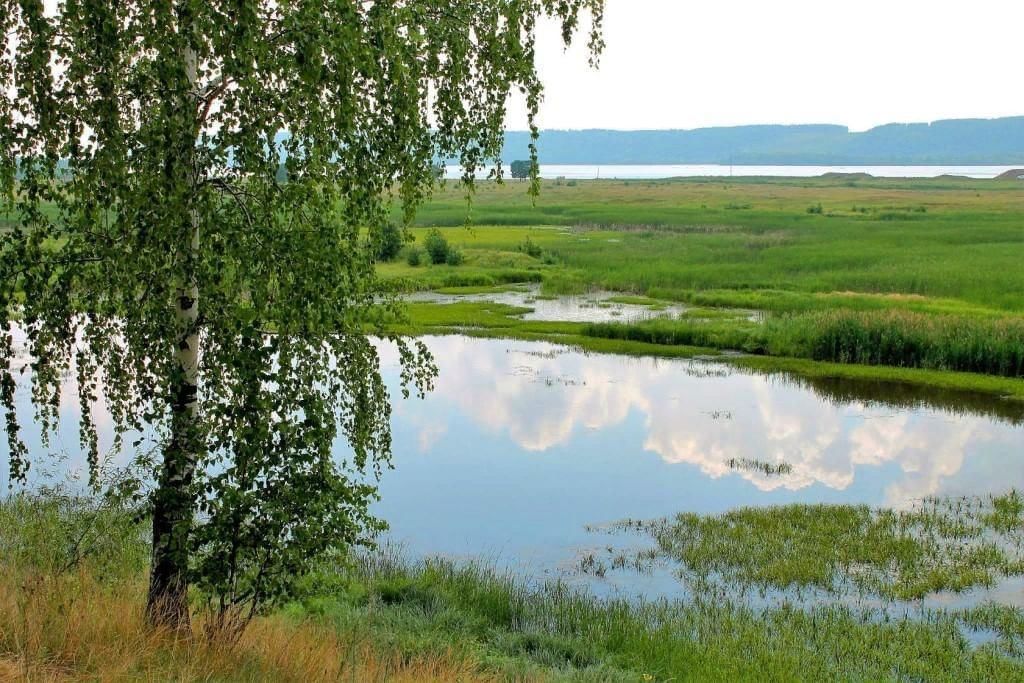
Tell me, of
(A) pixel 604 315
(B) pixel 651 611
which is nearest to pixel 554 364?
(A) pixel 604 315

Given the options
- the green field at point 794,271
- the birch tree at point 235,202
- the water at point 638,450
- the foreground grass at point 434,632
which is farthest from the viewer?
the green field at point 794,271

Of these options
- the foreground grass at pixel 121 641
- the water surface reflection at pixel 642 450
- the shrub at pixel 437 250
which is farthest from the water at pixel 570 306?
the foreground grass at pixel 121 641

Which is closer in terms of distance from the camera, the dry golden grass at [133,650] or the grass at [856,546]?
the dry golden grass at [133,650]

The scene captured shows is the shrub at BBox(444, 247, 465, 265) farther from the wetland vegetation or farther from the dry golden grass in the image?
the dry golden grass

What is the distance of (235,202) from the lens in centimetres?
690

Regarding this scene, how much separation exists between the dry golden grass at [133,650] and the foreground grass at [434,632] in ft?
0.06

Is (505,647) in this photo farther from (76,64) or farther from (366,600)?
(76,64)

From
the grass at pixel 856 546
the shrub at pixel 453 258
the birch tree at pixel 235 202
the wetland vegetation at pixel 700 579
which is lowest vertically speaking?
the grass at pixel 856 546

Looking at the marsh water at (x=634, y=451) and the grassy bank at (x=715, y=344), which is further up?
the grassy bank at (x=715, y=344)

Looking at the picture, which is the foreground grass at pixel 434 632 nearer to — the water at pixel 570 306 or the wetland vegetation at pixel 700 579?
the wetland vegetation at pixel 700 579

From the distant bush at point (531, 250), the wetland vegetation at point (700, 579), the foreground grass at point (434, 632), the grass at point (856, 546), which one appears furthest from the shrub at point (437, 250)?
the foreground grass at point (434, 632)

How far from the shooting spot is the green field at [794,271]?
2830 cm

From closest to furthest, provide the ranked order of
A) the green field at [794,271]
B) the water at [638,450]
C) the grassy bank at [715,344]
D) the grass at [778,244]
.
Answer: the water at [638,450], the grassy bank at [715,344], the green field at [794,271], the grass at [778,244]

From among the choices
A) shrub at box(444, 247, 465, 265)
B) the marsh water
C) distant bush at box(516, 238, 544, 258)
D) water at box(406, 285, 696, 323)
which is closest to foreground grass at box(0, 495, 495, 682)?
the marsh water
